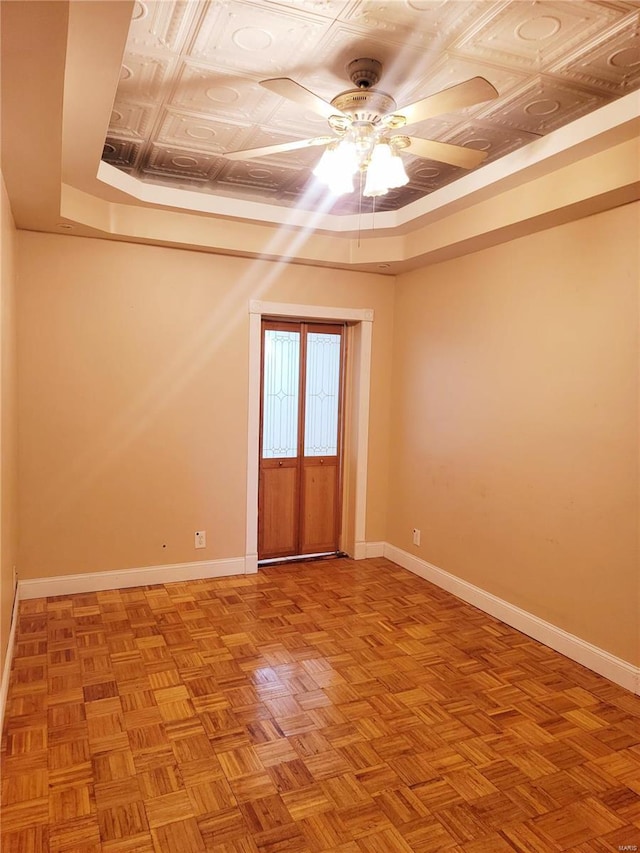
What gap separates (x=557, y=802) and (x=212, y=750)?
130 cm

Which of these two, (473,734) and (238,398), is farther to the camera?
(238,398)

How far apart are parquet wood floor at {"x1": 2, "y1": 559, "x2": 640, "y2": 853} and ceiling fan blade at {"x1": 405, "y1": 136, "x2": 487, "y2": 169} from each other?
2.40 meters

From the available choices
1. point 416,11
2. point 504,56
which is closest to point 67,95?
point 416,11

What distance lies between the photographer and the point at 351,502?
5.00m

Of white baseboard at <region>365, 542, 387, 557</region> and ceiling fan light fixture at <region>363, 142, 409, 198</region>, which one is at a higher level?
ceiling fan light fixture at <region>363, 142, 409, 198</region>

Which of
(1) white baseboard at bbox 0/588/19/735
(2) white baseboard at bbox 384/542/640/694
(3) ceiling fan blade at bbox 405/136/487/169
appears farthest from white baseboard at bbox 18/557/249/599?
(3) ceiling fan blade at bbox 405/136/487/169

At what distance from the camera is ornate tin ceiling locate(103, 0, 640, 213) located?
2115 mm

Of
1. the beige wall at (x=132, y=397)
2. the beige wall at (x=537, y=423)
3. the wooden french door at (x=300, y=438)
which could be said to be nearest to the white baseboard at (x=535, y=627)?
the beige wall at (x=537, y=423)

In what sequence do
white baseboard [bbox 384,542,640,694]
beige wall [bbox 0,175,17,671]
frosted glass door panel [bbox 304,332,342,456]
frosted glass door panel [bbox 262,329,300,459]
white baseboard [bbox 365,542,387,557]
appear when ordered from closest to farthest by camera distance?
beige wall [bbox 0,175,17,671]
white baseboard [bbox 384,542,640,694]
frosted glass door panel [bbox 262,329,300,459]
frosted glass door panel [bbox 304,332,342,456]
white baseboard [bbox 365,542,387,557]

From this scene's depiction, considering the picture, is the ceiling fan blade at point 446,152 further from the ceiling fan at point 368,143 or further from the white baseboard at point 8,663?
the white baseboard at point 8,663

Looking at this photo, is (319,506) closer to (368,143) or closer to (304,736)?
(304,736)

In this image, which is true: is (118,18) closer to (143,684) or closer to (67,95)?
(67,95)

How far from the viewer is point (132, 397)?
13.5 feet

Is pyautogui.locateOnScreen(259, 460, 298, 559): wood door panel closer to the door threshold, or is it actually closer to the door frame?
the door threshold
